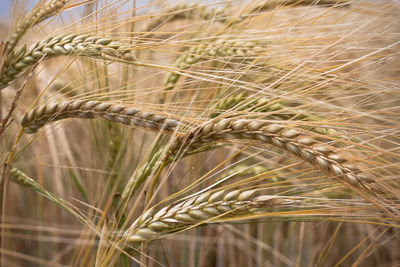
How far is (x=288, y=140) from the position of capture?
2.12 ft

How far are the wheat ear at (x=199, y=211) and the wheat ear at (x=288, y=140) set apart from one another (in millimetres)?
89

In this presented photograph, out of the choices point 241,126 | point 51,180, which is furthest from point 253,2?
point 51,180

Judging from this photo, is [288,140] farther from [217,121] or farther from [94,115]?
[94,115]

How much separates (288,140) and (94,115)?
15.8 inches

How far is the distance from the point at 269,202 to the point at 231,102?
0.96ft

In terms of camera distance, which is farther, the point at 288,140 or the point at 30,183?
the point at 30,183

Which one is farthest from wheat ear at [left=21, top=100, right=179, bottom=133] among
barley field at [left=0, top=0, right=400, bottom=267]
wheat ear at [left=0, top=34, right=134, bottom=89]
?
wheat ear at [left=0, top=34, right=134, bottom=89]

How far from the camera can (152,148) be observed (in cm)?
80

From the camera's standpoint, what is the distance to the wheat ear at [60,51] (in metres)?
0.79

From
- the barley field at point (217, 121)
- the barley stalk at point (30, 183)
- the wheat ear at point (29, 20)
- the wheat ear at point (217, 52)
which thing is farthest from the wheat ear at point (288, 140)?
the wheat ear at point (29, 20)

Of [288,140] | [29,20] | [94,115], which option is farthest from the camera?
[29,20]

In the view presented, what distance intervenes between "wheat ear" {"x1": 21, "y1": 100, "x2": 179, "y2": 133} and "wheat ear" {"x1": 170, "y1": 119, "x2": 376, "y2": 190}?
72 mm

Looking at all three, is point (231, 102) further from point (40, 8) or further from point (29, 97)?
point (29, 97)

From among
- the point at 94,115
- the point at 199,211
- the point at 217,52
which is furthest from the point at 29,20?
the point at 199,211
